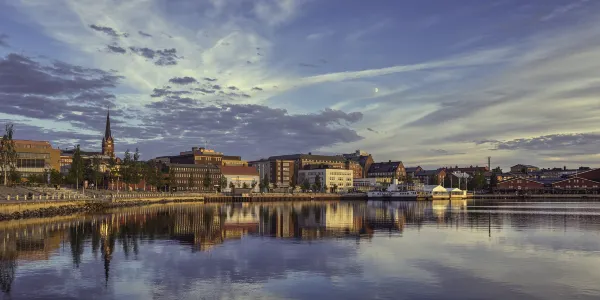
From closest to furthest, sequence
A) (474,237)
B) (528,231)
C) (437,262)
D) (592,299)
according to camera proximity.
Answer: (592,299), (437,262), (474,237), (528,231)

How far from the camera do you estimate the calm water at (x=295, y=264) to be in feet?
83.7

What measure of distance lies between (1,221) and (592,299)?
187ft

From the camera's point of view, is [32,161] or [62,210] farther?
[32,161]

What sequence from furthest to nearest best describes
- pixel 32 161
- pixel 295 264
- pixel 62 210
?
pixel 32 161, pixel 62 210, pixel 295 264

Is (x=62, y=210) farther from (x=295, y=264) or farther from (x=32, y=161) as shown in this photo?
(x=32, y=161)

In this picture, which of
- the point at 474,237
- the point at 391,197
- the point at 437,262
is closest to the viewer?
the point at 437,262

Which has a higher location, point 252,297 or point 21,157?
point 21,157

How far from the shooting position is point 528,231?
55.7m

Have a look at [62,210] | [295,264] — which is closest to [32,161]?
[62,210]

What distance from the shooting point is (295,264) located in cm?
3331

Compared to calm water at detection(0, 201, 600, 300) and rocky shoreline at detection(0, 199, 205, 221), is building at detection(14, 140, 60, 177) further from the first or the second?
calm water at detection(0, 201, 600, 300)

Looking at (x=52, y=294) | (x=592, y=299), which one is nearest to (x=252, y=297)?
(x=52, y=294)

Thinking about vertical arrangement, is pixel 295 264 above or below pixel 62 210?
below

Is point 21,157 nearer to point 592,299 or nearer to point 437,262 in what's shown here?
point 437,262
